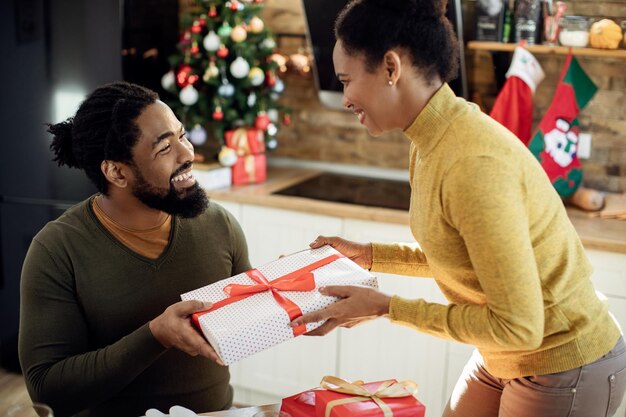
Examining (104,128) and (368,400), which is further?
(104,128)

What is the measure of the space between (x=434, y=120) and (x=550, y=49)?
1.71 m

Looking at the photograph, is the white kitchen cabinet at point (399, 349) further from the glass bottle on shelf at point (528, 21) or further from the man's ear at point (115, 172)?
the man's ear at point (115, 172)

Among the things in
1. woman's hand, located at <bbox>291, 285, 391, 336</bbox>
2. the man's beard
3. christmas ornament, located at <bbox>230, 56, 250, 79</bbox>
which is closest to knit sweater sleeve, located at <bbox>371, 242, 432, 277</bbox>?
woman's hand, located at <bbox>291, 285, 391, 336</bbox>

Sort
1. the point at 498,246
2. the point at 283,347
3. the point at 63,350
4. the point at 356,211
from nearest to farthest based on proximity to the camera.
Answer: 1. the point at 498,246
2. the point at 63,350
3. the point at 356,211
4. the point at 283,347

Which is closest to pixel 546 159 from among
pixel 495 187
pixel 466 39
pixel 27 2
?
pixel 466 39

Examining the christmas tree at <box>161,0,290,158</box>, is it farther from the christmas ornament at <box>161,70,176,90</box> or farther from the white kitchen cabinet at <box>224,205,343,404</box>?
the white kitchen cabinet at <box>224,205,343,404</box>

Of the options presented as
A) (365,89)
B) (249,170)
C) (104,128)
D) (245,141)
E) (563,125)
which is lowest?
(249,170)

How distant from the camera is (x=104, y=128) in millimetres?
1656

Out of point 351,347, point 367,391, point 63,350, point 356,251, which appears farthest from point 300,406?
point 351,347

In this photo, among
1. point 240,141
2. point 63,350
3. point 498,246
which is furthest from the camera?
point 240,141

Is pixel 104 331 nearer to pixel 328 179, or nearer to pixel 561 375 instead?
pixel 561 375

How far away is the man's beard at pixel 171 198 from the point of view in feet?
5.51

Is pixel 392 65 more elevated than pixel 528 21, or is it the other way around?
pixel 528 21

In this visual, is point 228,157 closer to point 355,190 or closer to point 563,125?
point 355,190
